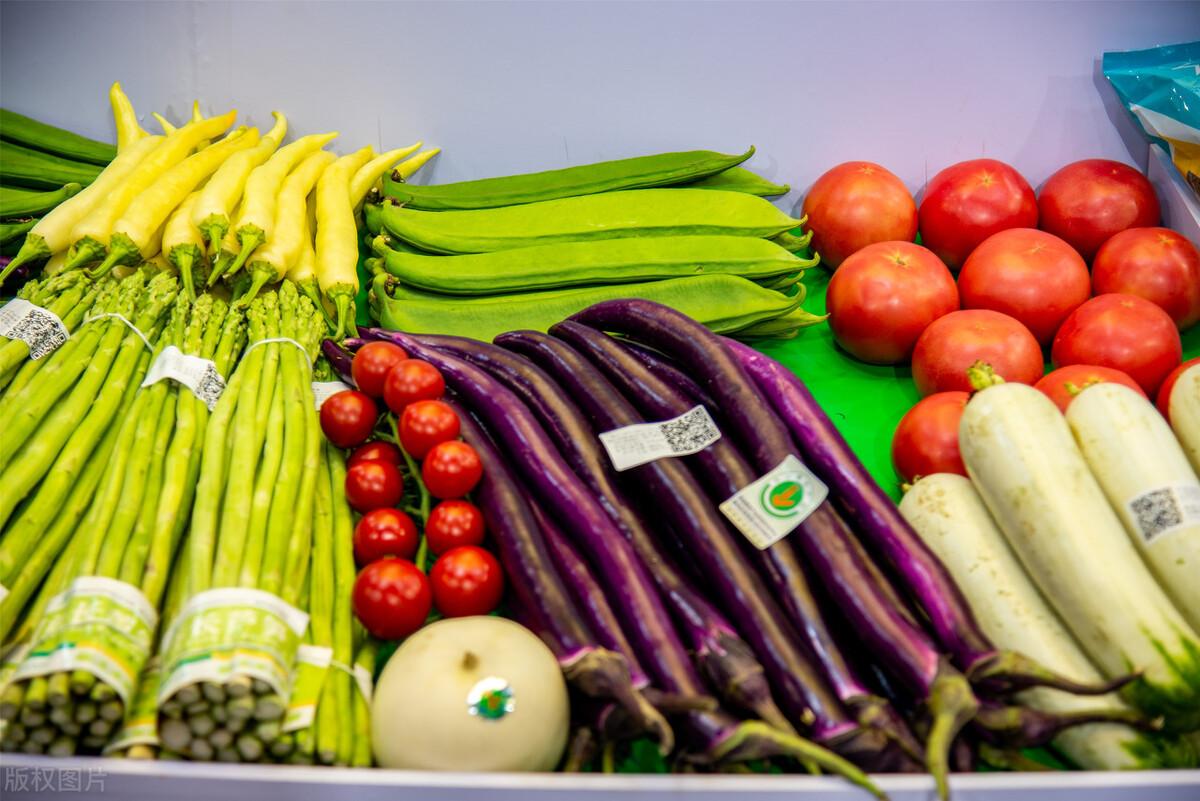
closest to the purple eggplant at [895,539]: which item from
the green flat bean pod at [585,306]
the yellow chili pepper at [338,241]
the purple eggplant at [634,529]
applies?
the purple eggplant at [634,529]

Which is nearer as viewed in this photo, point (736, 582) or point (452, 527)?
point (736, 582)

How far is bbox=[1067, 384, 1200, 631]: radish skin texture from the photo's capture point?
161cm

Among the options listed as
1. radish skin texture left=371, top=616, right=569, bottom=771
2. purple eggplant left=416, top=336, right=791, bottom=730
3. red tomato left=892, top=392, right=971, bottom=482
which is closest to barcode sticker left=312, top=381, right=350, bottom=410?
purple eggplant left=416, top=336, right=791, bottom=730

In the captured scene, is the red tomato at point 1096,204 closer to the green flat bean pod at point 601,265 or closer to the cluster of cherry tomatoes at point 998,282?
the cluster of cherry tomatoes at point 998,282

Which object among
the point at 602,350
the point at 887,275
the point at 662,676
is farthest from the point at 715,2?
the point at 662,676

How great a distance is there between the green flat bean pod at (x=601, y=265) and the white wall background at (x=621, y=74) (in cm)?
73

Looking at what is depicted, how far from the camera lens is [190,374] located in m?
2.07

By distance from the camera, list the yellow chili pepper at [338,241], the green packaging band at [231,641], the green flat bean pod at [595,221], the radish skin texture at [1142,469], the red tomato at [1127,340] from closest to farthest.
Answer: the green packaging band at [231,641] → the radish skin texture at [1142,469] → the red tomato at [1127,340] → the yellow chili pepper at [338,241] → the green flat bean pod at [595,221]

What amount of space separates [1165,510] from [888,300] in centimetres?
114

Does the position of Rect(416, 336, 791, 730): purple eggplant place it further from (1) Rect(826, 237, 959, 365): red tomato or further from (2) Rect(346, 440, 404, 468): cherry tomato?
(1) Rect(826, 237, 959, 365): red tomato

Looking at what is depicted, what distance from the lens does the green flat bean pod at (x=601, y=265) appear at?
278 cm

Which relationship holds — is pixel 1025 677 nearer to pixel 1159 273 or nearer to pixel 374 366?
pixel 374 366

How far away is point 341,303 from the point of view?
8.41 ft

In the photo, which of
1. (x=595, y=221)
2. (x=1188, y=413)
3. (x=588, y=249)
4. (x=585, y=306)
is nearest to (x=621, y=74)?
(x=595, y=221)
